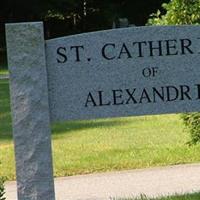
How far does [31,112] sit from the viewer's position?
5.57 m

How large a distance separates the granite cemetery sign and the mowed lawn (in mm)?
3506

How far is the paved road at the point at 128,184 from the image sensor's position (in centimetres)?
778

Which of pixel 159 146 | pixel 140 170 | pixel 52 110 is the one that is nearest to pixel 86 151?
pixel 159 146

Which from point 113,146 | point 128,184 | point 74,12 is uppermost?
point 74,12

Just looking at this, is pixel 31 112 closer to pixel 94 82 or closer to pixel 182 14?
pixel 94 82

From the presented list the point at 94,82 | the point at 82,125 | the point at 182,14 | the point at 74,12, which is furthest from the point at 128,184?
the point at 74,12

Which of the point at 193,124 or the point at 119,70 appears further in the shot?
the point at 193,124

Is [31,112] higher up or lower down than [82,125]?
higher up

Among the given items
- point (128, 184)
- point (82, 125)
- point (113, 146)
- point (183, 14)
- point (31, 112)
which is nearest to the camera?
point (31, 112)

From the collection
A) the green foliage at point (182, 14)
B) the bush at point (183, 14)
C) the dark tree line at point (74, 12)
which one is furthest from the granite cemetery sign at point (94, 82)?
the dark tree line at point (74, 12)

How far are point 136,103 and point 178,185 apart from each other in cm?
263

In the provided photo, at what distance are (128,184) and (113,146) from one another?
118 inches

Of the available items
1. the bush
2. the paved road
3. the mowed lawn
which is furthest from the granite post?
the bush

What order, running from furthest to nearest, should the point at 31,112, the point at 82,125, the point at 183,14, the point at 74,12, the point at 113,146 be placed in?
the point at 74,12
the point at 82,125
the point at 113,146
the point at 183,14
the point at 31,112
